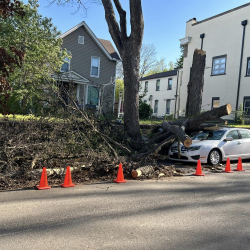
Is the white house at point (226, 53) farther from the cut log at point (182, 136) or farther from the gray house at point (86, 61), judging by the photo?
the cut log at point (182, 136)

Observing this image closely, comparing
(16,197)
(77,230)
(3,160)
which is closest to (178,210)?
(77,230)

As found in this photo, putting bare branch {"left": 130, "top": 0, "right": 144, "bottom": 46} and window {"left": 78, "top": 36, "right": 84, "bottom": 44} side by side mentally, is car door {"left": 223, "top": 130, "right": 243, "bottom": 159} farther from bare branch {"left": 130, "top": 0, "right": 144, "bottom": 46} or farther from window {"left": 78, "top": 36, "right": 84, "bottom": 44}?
window {"left": 78, "top": 36, "right": 84, "bottom": 44}

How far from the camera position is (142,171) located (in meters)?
7.88

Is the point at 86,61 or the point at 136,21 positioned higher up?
the point at 86,61

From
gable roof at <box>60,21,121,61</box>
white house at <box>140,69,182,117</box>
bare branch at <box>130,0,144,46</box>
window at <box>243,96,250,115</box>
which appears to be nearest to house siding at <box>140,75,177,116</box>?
white house at <box>140,69,182,117</box>

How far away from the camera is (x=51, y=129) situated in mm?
8539

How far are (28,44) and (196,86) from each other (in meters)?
10.2

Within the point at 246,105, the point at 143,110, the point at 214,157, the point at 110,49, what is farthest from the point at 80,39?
the point at 214,157

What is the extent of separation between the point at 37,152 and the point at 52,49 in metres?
10.8

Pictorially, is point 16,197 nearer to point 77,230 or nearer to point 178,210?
point 77,230

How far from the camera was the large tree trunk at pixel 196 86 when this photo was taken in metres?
13.7

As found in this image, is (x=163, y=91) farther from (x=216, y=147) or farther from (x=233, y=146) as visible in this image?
(x=216, y=147)

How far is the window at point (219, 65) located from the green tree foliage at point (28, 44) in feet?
45.1

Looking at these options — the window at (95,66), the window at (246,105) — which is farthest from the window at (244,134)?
the window at (95,66)
